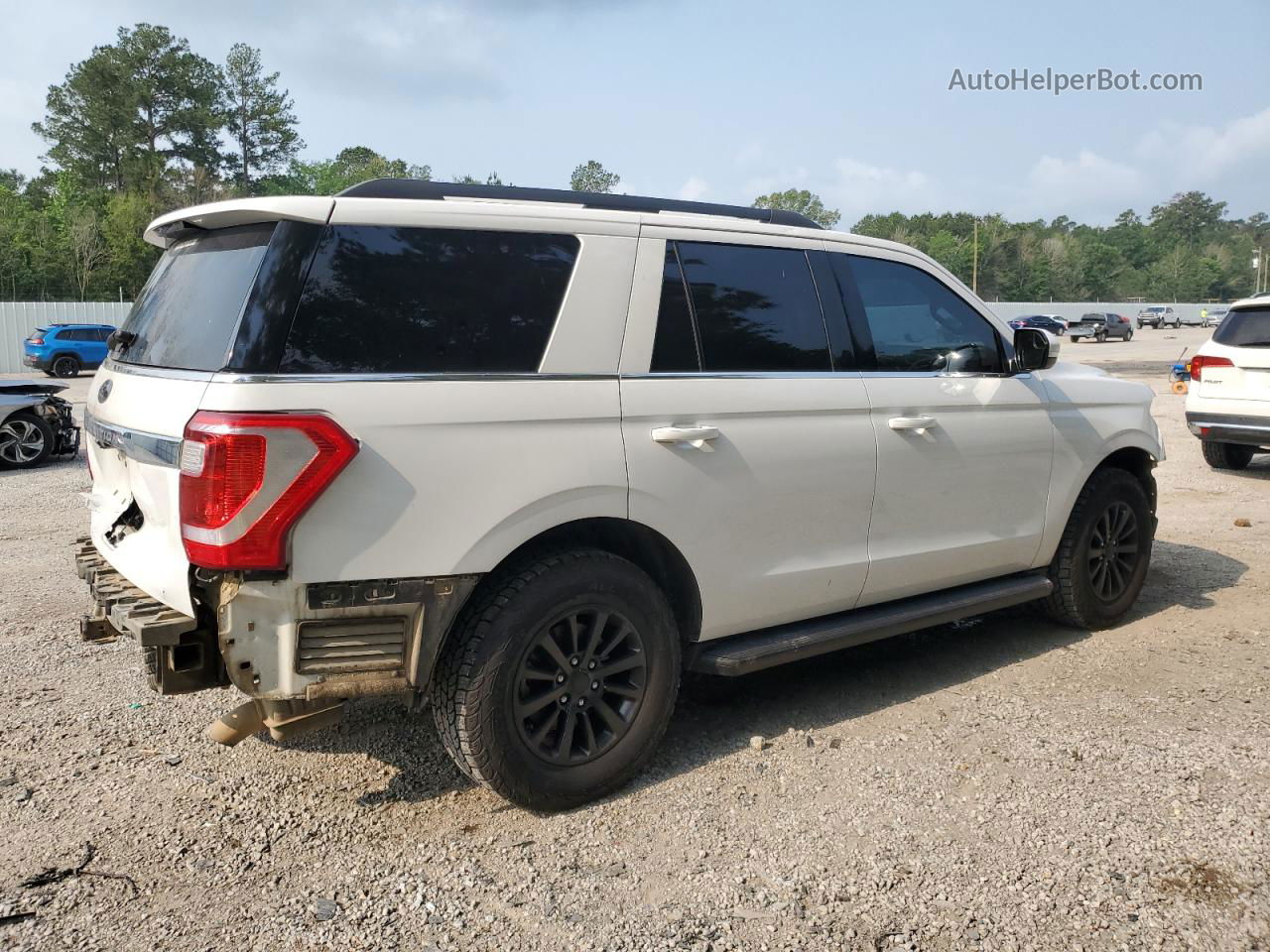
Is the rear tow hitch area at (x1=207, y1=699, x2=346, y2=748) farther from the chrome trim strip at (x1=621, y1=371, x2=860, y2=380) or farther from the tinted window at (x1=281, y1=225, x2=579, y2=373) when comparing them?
the chrome trim strip at (x1=621, y1=371, x2=860, y2=380)

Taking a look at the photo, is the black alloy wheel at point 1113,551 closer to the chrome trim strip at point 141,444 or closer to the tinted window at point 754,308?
the tinted window at point 754,308

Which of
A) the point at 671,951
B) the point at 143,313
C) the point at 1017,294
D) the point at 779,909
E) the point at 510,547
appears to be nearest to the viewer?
the point at 671,951

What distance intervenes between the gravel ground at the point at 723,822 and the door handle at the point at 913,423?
120cm

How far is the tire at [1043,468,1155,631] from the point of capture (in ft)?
17.6

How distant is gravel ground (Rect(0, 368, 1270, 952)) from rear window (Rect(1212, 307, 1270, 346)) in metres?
6.52

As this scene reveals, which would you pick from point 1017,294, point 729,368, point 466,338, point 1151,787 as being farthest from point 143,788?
point 1017,294

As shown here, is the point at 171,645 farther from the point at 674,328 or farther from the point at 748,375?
the point at 748,375

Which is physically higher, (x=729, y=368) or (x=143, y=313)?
(x=143, y=313)

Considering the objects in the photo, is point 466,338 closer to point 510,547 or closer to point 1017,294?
point 510,547

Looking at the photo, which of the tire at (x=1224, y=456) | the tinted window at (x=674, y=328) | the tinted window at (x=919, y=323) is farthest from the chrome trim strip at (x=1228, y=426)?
the tinted window at (x=674, y=328)

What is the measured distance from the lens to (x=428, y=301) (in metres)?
3.27

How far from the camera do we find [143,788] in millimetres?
3717

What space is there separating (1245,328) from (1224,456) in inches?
61.2

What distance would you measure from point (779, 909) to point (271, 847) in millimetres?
1588
